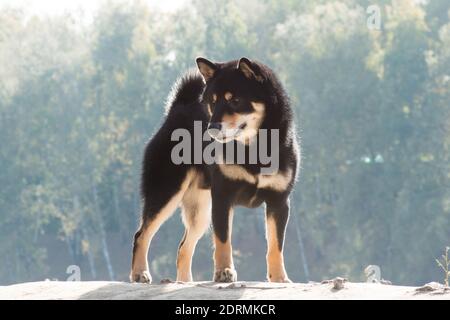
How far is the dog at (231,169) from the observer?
11.1 meters

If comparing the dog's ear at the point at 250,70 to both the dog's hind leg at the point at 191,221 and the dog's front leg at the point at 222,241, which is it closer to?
the dog's front leg at the point at 222,241

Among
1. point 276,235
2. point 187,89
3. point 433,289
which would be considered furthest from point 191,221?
point 433,289

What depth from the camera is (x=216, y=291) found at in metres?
9.40

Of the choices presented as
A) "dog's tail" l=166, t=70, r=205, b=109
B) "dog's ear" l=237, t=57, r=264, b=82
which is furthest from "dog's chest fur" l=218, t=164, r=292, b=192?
"dog's tail" l=166, t=70, r=205, b=109

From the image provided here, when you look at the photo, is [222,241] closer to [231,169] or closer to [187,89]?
[231,169]

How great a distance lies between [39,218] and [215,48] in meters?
11.0

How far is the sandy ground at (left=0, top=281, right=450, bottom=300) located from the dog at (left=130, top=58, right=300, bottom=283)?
3.88 ft

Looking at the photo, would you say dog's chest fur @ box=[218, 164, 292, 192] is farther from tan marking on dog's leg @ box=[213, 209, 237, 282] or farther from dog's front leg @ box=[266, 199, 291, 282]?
tan marking on dog's leg @ box=[213, 209, 237, 282]

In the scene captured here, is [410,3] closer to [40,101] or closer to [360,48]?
[360,48]

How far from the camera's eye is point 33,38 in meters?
63.8

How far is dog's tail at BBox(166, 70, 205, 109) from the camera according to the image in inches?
492

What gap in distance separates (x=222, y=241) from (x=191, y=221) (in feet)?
5.25

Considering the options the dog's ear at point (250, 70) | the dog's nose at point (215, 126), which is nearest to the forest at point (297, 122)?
the dog's ear at point (250, 70)

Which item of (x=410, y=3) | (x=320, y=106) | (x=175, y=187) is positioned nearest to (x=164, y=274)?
(x=320, y=106)
